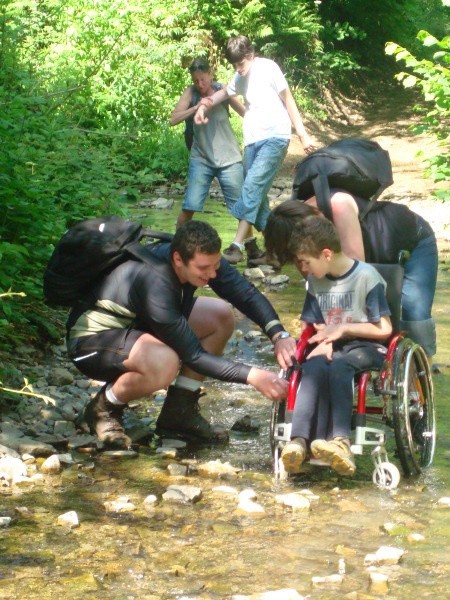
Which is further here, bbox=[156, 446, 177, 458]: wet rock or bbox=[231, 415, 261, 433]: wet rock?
bbox=[231, 415, 261, 433]: wet rock

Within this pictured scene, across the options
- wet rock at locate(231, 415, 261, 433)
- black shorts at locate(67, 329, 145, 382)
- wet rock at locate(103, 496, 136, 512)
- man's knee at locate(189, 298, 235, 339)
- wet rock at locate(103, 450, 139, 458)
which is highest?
man's knee at locate(189, 298, 235, 339)

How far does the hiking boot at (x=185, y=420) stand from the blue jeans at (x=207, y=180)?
4941 millimetres

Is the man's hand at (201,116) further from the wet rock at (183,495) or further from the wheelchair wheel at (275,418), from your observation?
the wet rock at (183,495)

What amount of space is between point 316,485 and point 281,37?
2010 centimetres

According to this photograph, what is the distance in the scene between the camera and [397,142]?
21422 millimetres

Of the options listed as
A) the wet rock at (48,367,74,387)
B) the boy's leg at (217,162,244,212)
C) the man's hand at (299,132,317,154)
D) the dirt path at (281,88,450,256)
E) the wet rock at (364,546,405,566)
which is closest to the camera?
the wet rock at (364,546,405,566)

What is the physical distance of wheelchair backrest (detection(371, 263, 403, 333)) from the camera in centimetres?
508

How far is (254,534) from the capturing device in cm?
416

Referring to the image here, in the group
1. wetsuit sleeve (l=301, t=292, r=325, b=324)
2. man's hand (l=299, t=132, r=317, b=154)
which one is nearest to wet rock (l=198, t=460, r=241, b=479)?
wetsuit sleeve (l=301, t=292, r=325, b=324)

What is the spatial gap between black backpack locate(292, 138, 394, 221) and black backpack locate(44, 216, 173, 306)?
0.88 meters

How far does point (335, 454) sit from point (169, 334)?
3.34 ft

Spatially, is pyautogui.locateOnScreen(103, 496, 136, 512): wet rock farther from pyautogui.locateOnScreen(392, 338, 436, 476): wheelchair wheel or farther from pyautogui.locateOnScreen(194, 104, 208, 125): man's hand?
pyautogui.locateOnScreen(194, 104, 208, 125): man's hand

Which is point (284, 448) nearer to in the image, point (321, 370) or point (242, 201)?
point (321, 370)

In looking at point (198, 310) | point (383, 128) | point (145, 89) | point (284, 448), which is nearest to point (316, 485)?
point (284, 448)
